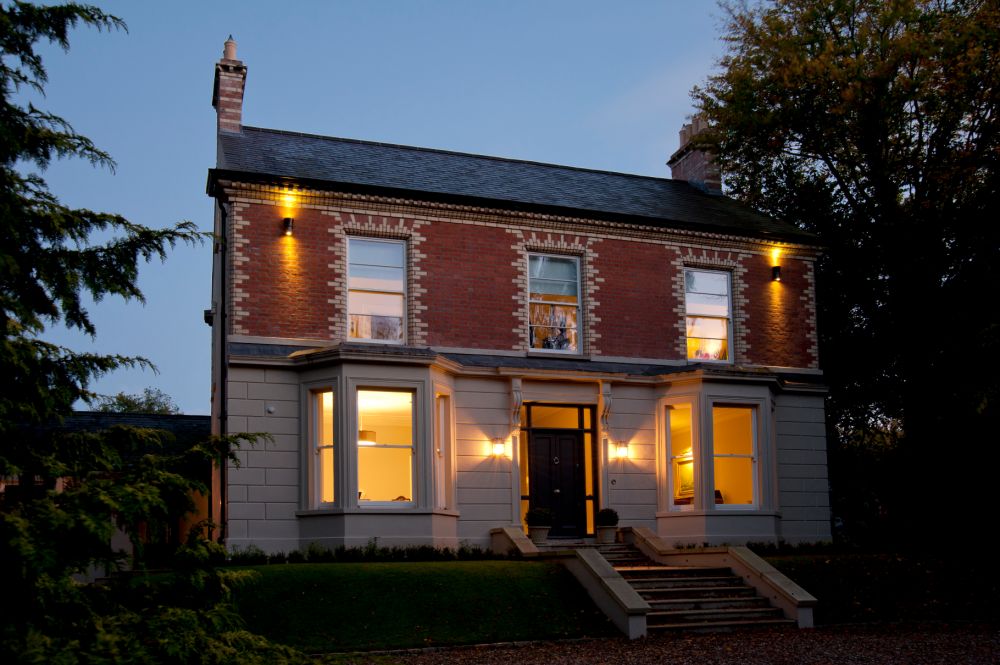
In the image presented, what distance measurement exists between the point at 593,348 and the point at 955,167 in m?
8.84

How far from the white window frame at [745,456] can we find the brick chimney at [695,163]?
269 inches

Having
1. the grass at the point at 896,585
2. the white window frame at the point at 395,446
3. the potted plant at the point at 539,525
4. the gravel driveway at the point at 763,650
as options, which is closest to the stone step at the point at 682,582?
the grass at the point at 896,585

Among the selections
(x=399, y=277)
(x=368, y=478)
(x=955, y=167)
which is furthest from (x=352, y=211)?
(x=955, y=167)

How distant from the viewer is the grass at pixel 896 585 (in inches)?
657

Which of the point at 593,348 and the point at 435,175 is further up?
the point at 435,175

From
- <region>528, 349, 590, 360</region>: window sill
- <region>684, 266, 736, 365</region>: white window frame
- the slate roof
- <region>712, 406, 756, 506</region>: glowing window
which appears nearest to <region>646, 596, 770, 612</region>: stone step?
<region>712, 406, 756, 506</region>: glowing window

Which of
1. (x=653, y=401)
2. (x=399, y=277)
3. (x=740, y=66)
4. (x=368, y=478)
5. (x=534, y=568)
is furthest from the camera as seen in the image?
(x=740, y=66)

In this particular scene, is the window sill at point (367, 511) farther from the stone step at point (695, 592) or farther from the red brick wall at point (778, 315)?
the red brick wall at point (778, 315)

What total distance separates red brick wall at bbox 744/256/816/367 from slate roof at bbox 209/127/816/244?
76 centimetres

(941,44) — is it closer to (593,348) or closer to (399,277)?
(593,348)

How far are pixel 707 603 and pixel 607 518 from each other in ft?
12.3

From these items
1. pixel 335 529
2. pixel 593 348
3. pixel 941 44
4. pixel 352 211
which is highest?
pixel 941 44

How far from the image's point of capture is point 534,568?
1692cm

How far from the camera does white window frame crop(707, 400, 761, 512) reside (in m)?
20.6
